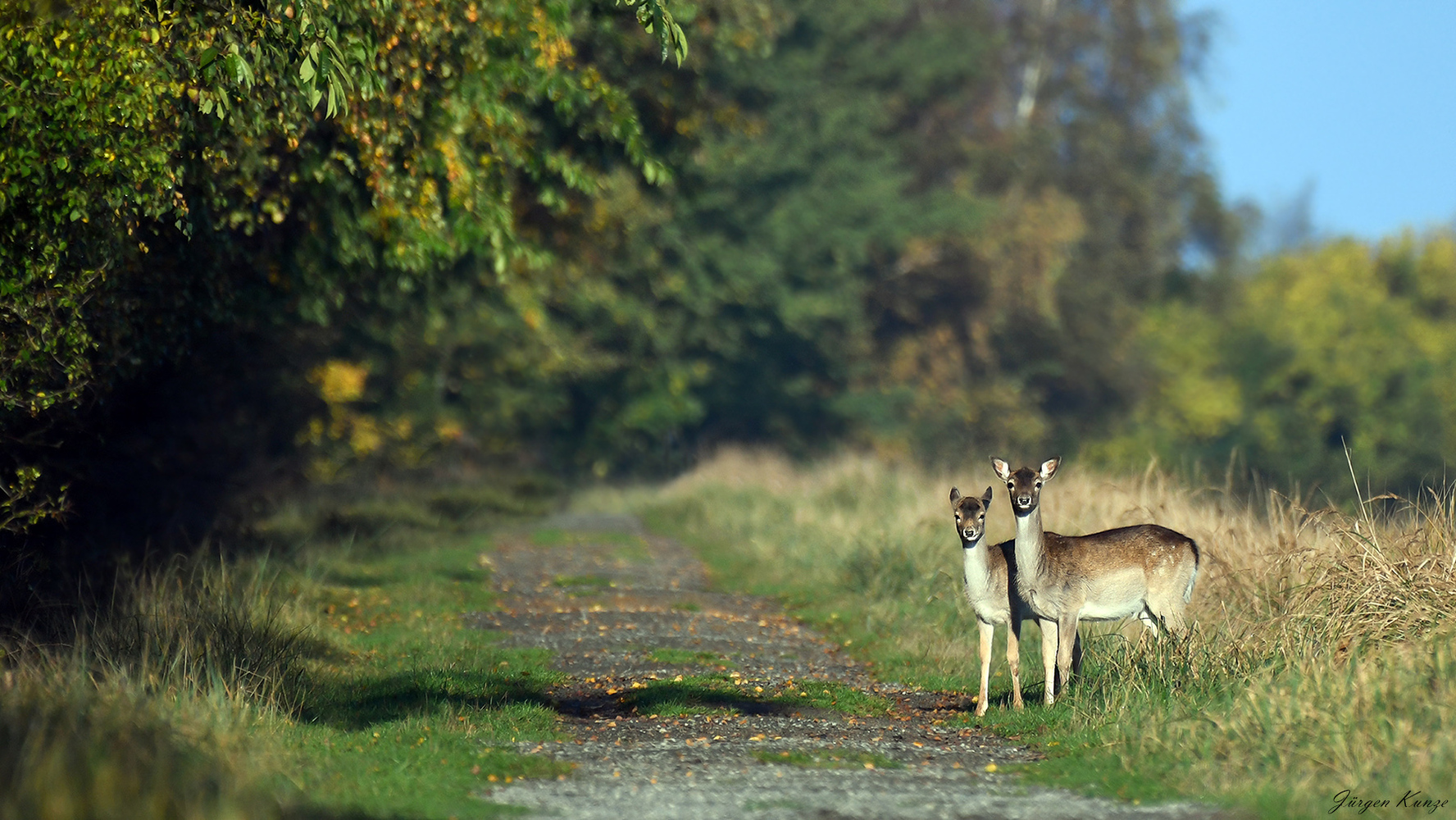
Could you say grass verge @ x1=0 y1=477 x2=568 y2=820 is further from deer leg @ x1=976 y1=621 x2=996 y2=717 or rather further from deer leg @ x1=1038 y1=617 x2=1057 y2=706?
→ deer leg @ x1=1038 y1=617 x2=1057 y2=706

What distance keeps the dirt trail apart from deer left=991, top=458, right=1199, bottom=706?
1.07 metres

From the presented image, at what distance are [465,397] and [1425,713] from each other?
36.0 m

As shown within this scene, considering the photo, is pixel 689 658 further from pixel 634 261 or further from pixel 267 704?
pixel 634 261

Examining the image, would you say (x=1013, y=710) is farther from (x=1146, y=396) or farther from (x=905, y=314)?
(x=1146, y=396)

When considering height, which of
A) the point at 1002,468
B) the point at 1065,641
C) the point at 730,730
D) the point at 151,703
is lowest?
the point at 730,730

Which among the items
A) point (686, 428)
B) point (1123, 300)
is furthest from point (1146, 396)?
point (686, 428)

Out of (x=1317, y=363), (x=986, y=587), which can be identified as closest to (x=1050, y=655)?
(x=986, y=587)

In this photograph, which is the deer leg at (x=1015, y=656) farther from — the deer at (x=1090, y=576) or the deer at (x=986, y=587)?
the deer at (x=1090, y=576)

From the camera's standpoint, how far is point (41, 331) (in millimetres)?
10531

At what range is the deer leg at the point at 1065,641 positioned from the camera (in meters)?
11.4

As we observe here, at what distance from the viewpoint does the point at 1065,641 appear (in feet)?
37.7

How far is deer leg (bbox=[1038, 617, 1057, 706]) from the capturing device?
36.7 feet

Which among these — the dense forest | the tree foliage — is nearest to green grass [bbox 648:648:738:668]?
A: the dense forest
